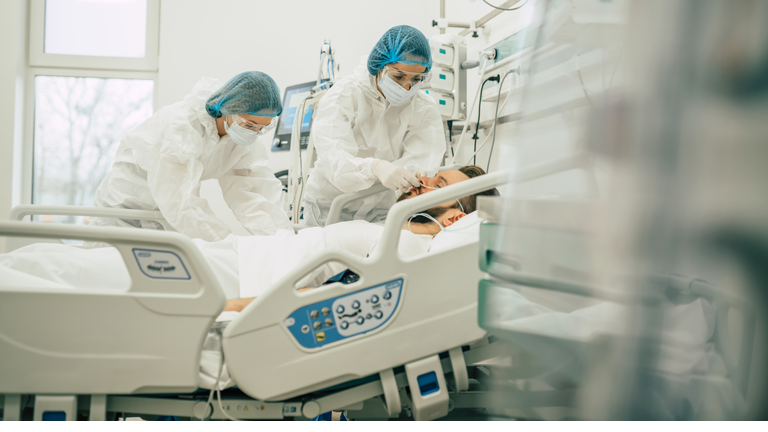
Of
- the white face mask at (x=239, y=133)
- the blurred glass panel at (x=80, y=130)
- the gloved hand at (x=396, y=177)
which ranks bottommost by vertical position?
the blurred glass panel at (x=80, y=130)

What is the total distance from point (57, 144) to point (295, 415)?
3913mm

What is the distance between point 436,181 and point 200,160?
1003 mm

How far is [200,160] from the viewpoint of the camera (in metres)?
1.98

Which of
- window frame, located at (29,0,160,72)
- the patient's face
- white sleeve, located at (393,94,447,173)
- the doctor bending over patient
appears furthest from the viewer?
window frame, located at (29,0,160,72)

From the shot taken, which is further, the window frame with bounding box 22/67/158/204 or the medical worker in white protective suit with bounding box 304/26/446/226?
the window frame with bounding box 22/67/158/204

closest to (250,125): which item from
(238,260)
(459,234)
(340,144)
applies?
(340,144)

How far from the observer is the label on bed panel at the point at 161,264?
99 cm

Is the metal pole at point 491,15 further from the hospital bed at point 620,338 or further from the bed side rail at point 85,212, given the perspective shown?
the hospital bed at point 620,338

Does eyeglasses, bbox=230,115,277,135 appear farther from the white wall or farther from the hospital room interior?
the white wall

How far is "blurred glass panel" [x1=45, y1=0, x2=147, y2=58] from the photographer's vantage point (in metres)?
3.88

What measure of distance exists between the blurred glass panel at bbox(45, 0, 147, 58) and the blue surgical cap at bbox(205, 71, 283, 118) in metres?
2.64

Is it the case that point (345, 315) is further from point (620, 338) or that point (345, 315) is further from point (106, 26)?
point (106, 26)

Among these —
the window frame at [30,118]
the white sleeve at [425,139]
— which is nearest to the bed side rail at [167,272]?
the white sleeve at [425,139]

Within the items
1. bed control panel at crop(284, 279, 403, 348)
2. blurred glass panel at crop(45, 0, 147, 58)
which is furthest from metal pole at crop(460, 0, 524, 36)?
blurred glass panel at crop(45, 0, 147, 58)
